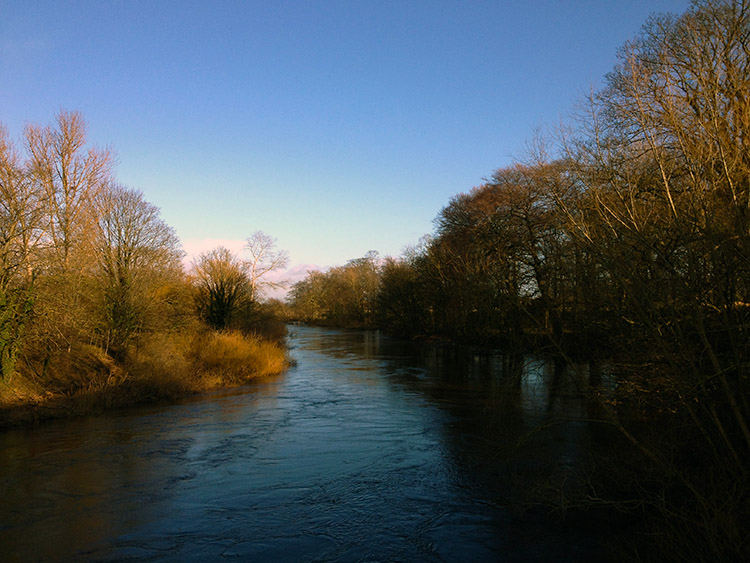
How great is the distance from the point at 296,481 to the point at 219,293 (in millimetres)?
18631

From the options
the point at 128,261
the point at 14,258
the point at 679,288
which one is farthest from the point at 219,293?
the point at 679,288

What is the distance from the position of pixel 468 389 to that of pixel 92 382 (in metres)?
12.2

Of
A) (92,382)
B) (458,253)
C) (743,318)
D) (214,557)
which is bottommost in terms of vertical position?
(214,557)

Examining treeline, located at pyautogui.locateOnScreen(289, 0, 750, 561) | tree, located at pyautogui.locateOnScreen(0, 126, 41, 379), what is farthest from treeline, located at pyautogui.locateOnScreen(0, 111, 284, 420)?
treeline, located at pyautogui.locateOnScreen(289, 0, 750, 561)

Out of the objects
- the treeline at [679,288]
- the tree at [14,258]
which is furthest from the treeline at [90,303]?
the treeline at [679,288]

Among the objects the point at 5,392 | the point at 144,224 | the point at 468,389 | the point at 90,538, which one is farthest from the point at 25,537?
the point at 144,224

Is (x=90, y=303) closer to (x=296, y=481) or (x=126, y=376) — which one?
(x=126, y=376)

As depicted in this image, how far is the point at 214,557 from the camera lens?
648cm

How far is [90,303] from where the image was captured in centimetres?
1719

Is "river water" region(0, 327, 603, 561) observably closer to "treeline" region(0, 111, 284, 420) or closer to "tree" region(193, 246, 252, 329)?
"treeline" region(0, 111, 284, 420)

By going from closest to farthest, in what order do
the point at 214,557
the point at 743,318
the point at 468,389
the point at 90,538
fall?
1. the point at 743,318
2. the point at 214,557
3. the point at 90,538
4. the point at 468,389

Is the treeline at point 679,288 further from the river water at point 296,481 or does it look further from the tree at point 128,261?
the tree at point 128,261

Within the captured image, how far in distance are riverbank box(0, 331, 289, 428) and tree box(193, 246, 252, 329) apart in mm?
4214

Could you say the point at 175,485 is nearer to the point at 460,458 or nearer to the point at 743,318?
the point at 460,458
